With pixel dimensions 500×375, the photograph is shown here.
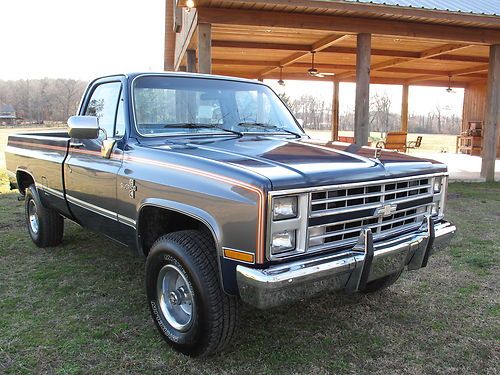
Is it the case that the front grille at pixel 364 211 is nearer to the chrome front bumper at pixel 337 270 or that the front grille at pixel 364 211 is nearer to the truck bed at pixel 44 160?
the chrome front bumper at pixel 337 270

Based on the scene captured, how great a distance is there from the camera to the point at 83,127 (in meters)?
3.49

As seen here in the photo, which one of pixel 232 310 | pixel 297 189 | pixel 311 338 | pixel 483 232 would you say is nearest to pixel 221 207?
pixel 297 189

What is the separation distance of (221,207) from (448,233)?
1897 mm

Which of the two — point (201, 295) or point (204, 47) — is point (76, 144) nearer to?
point (201, 295)

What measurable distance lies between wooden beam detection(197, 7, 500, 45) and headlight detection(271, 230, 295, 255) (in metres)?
6.58

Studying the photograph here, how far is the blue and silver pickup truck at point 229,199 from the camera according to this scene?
2537 mm

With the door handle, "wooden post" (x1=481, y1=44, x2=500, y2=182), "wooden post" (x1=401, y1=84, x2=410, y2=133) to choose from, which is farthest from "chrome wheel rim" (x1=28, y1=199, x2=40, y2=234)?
"wooden post" (x1=401, y1=84, x2=410, y2=133)

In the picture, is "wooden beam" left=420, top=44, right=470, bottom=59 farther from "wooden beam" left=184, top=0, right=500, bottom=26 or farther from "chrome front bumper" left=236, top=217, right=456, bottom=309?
"chrome front bumper" left=236, top=217, right=456, bottom=309

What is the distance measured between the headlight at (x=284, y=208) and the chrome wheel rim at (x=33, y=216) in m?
3.89

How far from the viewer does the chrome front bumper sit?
245cm

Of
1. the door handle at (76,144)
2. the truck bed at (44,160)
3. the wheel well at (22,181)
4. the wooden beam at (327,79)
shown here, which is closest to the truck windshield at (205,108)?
the door handle at (76,144)

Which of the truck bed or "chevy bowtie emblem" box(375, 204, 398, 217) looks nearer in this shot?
"chevy bowtie emblem" box(375, 204, 398, 217)

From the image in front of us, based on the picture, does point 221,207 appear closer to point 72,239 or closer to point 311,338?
point 311,338

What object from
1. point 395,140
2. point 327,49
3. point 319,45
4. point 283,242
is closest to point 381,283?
point 283,242
